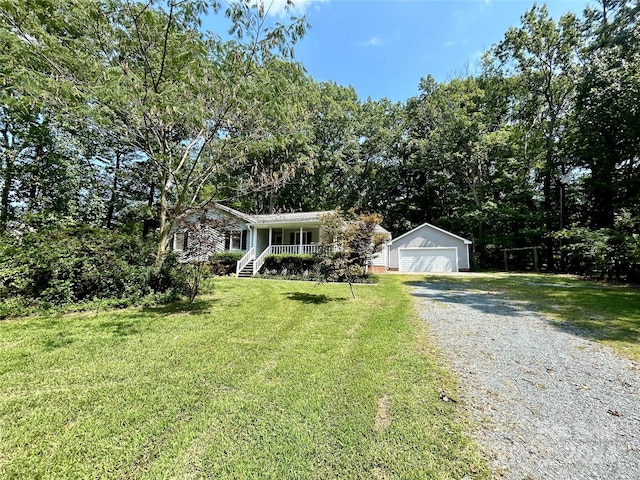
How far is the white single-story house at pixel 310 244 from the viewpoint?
16562 mm

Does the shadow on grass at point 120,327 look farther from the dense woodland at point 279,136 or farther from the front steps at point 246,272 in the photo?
the front steps at point 246,272

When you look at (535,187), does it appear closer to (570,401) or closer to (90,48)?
(570,401)

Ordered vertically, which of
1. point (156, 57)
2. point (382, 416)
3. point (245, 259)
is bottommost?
point (382, 416)

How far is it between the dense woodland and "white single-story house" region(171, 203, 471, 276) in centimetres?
251

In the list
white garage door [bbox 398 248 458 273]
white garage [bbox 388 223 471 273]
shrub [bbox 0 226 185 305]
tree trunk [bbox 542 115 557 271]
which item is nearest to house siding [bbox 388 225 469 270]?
white garage [bbox 388 223 471 273]

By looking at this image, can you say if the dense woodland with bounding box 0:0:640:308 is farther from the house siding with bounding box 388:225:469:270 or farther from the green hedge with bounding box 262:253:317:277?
the green hedge with bounding box 262:253:317:277

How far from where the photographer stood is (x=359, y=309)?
23.9ft

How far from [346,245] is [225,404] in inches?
238

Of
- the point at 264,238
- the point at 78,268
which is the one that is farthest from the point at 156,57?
the point at 264,238

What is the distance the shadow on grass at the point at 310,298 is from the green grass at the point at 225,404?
2758mm

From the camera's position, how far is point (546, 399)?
9.99 ft

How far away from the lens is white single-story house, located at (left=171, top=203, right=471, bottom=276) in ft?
54.3

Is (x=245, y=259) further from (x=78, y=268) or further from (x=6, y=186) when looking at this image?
(x=6, y=186)

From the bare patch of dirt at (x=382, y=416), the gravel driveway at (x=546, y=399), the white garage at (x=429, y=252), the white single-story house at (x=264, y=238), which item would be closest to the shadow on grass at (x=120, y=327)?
the bare patch of dirt at (x=382, y=416)
